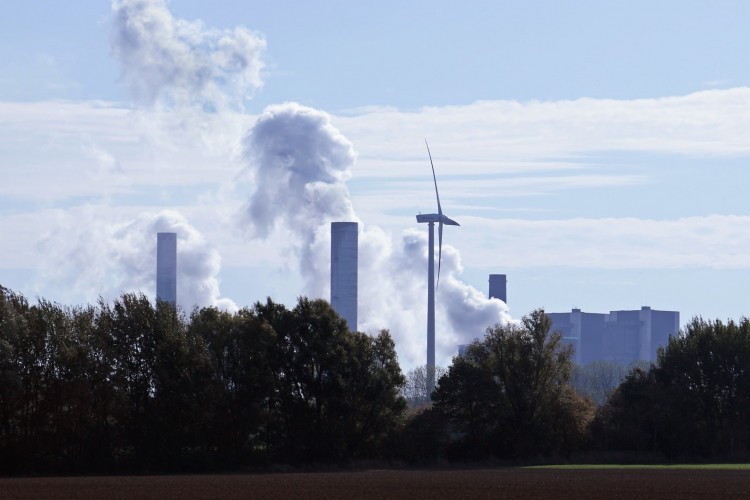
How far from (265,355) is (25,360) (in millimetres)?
18953

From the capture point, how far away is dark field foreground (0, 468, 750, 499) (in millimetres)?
61562

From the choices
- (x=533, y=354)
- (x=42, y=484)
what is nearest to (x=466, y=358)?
(x=533, y=354)

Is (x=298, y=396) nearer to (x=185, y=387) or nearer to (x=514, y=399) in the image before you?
(x=185, y=387)

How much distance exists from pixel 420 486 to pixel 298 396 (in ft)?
121

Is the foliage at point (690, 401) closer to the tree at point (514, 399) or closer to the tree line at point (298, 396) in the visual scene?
the tree line at point (298, 396)

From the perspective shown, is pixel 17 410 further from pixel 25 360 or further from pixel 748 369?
pixel 748 369

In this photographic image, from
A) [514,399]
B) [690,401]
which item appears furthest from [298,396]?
[690,401]

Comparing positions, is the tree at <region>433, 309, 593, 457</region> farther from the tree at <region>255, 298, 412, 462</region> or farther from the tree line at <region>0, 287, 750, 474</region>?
the tree at <region>255, 298, 412, 462</region>

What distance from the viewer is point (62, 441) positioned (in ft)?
303

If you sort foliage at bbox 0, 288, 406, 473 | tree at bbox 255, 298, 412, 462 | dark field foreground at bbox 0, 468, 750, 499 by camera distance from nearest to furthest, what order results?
dark field foreground at bbox 0, 468, 750, 499 → foliage at bbox 0, 288, 406, 473 → tree at bbox 255, 298, 412, 462

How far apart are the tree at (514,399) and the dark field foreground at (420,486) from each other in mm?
25712

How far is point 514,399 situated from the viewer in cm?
11238

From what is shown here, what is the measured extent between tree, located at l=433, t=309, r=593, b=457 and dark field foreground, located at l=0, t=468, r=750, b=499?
1012 inches

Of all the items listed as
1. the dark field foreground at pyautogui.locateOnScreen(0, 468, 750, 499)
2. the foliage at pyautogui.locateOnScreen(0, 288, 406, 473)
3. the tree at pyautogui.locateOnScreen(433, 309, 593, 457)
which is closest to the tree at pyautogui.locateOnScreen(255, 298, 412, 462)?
the foliage at pyautogui.locateOnScreen(0, 288, 406, 473)
